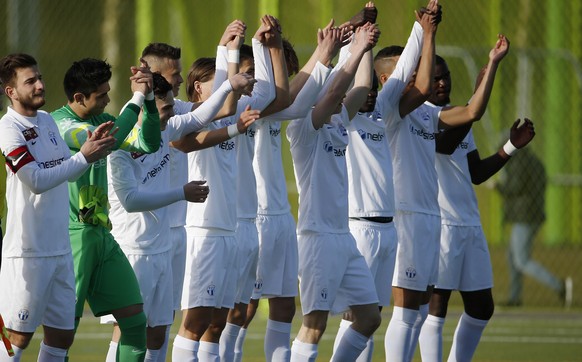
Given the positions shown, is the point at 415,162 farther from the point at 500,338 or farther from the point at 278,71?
the point at 500,338

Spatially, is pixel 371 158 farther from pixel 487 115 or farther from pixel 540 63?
pixel 540 63

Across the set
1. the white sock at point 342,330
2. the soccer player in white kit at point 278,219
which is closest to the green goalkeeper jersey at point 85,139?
the soccer player in white kit at point 278,219

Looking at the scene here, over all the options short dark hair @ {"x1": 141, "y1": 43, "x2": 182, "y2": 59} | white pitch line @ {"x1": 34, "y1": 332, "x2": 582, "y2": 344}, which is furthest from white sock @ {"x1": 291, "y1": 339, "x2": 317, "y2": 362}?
white pitch line @ {"x1": 34, "y1": 332, "x2": 582, "y2": 344}

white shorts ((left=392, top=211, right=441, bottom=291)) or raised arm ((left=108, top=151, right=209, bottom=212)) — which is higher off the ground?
raised arm ((left=108, top=151, right=209, bottom=212))

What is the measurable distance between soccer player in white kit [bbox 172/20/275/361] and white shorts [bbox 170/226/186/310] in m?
0.04

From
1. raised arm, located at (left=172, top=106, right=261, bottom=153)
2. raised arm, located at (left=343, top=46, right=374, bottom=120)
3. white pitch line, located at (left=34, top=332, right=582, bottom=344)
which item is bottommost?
white pitch line, located at (left=34, top=332, right=582, bottom=344)

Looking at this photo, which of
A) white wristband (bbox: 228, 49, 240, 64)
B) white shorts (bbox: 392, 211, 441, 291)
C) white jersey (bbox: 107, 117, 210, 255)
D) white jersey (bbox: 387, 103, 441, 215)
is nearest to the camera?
white jersey (bbox: 107, 117, 210, 255)

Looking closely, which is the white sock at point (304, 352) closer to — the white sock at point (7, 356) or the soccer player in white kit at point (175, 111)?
the soccer player in white kit at point (175, 111)

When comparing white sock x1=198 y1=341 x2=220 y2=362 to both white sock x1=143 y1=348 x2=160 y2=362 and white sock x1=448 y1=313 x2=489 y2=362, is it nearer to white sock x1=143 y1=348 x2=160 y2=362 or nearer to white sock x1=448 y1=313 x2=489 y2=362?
white sock x1=143 y1=348 x2=160 y2=362

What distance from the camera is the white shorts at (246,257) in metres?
7.27

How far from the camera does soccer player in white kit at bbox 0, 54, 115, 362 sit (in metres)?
6.22

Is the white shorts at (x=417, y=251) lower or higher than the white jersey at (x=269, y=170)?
lower

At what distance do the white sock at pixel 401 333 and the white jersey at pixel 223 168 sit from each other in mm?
1353

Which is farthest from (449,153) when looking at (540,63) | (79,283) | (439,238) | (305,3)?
(540,63)
